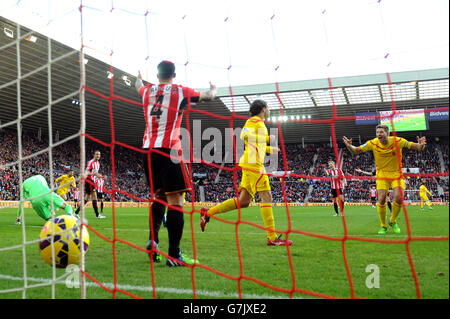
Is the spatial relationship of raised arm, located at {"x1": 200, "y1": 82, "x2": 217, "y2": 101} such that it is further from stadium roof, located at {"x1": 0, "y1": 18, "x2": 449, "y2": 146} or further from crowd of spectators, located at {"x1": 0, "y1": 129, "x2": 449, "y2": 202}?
crowd of spectators, located at {"x1": 0, "y1": 129, "x2": 449, "y2": 202}

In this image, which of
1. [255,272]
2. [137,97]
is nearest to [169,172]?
[255,272]

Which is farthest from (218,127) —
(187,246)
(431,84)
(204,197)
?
(187,246)

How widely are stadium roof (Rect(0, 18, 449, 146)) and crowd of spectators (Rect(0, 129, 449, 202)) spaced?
1.75 meters

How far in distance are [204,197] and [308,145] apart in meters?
10.9

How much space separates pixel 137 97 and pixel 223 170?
33.2 ft

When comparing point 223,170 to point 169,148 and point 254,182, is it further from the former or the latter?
point 169,148

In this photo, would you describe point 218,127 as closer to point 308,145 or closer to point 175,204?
point 308,145

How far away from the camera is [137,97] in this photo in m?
22.9

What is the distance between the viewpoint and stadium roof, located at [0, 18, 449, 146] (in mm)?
Result: 17766

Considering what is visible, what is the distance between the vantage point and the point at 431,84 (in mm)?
20406

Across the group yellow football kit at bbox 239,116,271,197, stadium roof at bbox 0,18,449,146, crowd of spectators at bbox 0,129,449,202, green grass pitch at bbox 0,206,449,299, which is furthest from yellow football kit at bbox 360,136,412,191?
crowd of spectators at bbox 0,129,449,202

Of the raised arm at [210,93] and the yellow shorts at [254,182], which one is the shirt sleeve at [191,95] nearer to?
Answer: the raised arm at [210,93]
